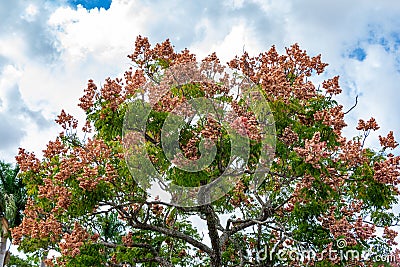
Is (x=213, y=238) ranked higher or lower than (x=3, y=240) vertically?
lower

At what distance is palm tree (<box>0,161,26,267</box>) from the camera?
15.5 metres

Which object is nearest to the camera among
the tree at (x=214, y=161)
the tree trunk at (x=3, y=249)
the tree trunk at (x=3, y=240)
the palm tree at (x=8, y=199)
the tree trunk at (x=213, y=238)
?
the tree at (x=214, y=161)

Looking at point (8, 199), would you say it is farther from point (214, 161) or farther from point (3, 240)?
point (214, 161)

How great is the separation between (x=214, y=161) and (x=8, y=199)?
10.4 metres

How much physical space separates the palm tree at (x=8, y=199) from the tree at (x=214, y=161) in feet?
22.8

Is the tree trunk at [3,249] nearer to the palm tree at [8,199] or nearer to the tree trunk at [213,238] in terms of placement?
the palm tree at [8,199]

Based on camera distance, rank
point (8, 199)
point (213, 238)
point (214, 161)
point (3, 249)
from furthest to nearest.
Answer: point (3, 249) → point (8, 199) → point (213, 238) → point (214, 161)

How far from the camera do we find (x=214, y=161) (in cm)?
761

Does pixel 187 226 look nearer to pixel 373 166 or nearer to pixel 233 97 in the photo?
pixel 233 97

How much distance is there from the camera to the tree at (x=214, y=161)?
7125mm

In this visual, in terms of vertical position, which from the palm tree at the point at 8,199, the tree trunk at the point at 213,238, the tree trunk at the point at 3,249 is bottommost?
the tree trunk at the point at 213,238

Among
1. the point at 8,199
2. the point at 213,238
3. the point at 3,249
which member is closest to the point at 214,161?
the point at 213,238

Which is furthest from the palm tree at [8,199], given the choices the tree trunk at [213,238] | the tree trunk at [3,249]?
the tree trunk at [213,238]

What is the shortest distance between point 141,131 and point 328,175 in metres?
3.03
